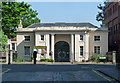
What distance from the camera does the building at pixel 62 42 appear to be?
44.4 meters

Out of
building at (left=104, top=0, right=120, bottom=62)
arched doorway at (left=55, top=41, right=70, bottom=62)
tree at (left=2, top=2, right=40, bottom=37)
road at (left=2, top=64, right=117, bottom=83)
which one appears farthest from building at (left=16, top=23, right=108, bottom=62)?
road at (left=2, top=64, right=117, bottom=83)

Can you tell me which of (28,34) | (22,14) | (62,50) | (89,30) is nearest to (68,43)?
(62,50)

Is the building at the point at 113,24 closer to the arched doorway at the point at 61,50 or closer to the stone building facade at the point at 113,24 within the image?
the stone building facade at the point at 113,24

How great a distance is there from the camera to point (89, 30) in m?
44.9

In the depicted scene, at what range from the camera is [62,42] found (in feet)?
152

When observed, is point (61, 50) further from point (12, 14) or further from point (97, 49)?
point (12, 14)

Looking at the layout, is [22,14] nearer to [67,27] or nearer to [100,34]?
[67,27]

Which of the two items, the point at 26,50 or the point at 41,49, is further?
the point at 26,50

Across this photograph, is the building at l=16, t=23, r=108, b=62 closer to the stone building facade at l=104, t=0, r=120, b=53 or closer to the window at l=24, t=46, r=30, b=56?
the window at l=24, t=46, r=30, b=56

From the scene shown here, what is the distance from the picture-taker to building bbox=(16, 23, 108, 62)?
146ft

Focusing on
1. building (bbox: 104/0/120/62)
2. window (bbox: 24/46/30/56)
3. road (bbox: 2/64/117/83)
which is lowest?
road (bbox: 2/64/117/83)

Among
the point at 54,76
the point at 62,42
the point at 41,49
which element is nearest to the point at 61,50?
the point at 62,42

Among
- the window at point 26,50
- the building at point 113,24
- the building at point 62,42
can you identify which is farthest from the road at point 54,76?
the building at point 113,24

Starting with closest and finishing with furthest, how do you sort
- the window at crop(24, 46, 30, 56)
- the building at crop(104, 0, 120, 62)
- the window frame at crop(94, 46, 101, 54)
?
1. the window frame at crop(94, 46, 101, 54)
2. the window at crop(24, 46, 30, 56)
3. the building at crop(104, 0, 120, 62)
